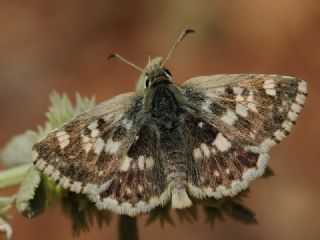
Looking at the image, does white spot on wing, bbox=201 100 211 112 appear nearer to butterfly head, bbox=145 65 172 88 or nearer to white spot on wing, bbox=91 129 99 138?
butterfly head, bbox=145 65 172 88

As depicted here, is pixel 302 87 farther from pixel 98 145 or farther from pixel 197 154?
pixel 98 145

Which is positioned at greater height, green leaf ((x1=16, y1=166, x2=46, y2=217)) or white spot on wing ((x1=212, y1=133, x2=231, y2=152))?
white spot on wing ((x1=212, y1=133, x2=231, y2=152))

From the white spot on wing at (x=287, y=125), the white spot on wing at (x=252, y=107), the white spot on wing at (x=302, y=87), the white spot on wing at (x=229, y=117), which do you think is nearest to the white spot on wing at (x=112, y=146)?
the white spot on wing at (x=229, y=117)

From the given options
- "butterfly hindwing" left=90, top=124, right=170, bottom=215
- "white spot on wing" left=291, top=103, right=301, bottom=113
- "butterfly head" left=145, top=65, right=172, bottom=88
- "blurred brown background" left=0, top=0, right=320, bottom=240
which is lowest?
"butterfly hindwing" left=90, top=124, right=170, bottom=215

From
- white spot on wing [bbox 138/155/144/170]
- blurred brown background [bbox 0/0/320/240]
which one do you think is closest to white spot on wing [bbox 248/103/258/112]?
white spot on wing [bbox 138/155/144/170]

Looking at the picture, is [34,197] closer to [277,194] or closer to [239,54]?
[277,194]

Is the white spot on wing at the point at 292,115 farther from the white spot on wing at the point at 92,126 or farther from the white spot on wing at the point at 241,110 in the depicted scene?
the white spot on wing at the point at 92,126

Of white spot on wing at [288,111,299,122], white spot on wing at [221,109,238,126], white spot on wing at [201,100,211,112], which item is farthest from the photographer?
white spot on wing at [201,100,211,112]
